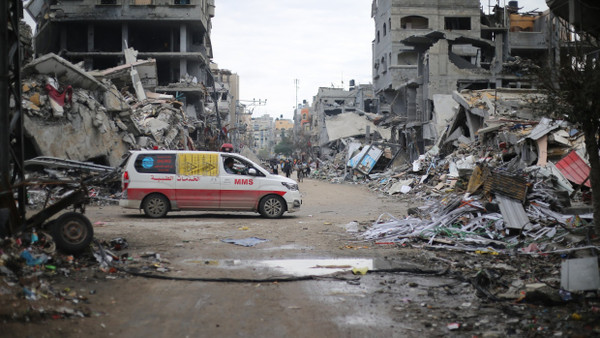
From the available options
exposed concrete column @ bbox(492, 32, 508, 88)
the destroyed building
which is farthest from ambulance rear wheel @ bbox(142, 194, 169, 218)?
the destroyed building

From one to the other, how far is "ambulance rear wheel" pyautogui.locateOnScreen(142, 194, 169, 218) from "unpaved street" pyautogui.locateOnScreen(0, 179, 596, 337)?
3.43 meters

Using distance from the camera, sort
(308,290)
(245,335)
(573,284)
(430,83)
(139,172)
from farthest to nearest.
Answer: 1. (430,83)
2. (139,172)
3. (308,290)
4. (573,284)
5. (245,335)

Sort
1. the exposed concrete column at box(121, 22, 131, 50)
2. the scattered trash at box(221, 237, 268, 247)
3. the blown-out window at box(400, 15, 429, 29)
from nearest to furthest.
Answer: the scattered trash at box(221, 237, 268, 247) → the exposed concrete column at box(121, 22, 131, 50) → the blown-out window at box(400, 15, 429, 29)

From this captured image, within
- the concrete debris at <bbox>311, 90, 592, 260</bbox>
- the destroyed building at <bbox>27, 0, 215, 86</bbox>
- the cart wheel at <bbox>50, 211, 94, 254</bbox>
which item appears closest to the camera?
the cart wheel at <bbox>50, 211, 94, 254</bbox>

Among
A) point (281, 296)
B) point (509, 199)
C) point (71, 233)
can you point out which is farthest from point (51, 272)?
point (509, 199)

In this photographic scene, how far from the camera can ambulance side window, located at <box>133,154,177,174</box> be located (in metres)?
14.2

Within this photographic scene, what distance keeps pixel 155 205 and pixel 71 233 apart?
6.60 m

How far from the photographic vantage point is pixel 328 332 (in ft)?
16.4

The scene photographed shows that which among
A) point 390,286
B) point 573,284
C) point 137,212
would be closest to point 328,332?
point 390,286

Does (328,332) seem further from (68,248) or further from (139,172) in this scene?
(139,172)

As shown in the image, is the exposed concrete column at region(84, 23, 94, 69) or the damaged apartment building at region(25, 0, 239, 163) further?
the exposed concrete column at region(84, 23, 94, 69)

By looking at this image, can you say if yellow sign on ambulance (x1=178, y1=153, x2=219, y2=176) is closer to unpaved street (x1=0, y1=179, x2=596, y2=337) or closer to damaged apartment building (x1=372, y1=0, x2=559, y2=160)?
unpaved street (x1=0, y1=179, x2=596, y2=337)

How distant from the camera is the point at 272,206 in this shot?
14.9 metres

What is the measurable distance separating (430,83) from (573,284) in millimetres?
35259
